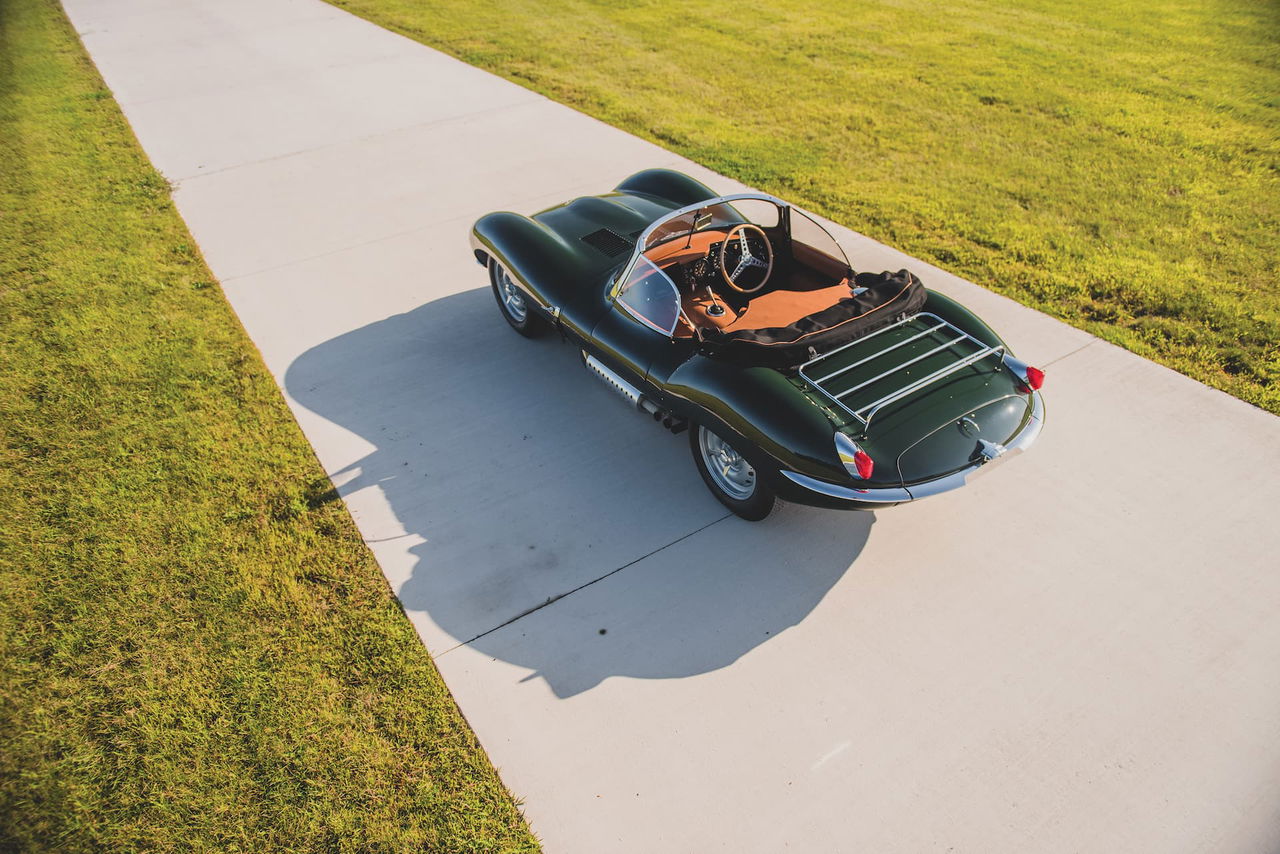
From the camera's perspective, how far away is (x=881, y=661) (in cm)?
362

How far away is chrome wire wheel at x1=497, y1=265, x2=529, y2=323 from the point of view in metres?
5.70

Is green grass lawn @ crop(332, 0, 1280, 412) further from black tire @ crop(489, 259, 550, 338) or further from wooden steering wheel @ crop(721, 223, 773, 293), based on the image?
black tire @ crop(489, 259, 550, 338)

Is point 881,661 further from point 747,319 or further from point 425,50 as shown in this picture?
point 425,50

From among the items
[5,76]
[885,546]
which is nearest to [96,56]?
[5,76]

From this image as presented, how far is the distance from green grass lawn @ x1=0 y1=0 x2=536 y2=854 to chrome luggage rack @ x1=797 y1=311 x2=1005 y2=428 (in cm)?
234

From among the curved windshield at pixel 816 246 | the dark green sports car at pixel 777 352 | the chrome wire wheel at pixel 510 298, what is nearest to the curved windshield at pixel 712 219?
the dark green sports car at pixel 777 352

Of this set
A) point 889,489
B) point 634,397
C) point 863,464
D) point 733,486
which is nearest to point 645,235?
point 634,397

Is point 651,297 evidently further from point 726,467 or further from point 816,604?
point 816,604

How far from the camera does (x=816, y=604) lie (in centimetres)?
387

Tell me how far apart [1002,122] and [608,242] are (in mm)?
6713

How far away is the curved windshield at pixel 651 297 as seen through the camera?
4.30 m

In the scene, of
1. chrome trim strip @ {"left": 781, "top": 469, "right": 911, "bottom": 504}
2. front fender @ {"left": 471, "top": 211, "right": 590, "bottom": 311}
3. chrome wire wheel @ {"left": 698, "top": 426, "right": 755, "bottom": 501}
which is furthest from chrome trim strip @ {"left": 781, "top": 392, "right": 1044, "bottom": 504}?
front fender @ {"left": 471, "top": 211, "right": 590, "bottom": 311}

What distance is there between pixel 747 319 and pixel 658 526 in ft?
4.33

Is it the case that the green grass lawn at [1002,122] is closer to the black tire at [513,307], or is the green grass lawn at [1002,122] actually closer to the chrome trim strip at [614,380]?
the black tire at [513,307]
